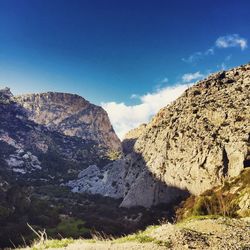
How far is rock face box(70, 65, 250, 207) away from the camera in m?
92.2

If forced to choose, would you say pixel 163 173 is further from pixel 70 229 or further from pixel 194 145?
pixel 70 229

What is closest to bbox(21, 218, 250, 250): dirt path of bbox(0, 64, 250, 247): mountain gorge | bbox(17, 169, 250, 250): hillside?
bbox(17, 169, 250, 250): hillside

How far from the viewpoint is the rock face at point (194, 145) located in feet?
303

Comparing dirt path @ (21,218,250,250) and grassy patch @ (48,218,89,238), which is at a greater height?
dirt path @ (21,218,250,250)

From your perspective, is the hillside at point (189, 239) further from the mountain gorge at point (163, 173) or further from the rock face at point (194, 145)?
the rock face at point (194, 145)

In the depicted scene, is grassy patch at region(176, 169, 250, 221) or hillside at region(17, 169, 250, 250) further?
grassy patch at region(176, 169, 250, 221)

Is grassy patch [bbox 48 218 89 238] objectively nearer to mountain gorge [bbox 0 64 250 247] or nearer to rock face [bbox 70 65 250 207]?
mountain gorge [bbox 0 64 250 247]

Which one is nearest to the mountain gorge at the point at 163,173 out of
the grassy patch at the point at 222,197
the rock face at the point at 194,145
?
the rock face at the point at 194,145

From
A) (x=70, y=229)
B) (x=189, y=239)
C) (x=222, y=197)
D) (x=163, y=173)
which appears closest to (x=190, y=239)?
(x=189, y=239)

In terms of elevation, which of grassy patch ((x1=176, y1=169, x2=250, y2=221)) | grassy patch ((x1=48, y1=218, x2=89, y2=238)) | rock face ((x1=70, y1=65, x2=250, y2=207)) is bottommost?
grassy patch ((x1=48, y1=218, x2=89, y2=238))

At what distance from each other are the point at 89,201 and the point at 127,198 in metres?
19.5

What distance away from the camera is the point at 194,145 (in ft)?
340

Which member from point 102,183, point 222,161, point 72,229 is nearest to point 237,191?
point 222,161

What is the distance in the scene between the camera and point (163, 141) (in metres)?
118
